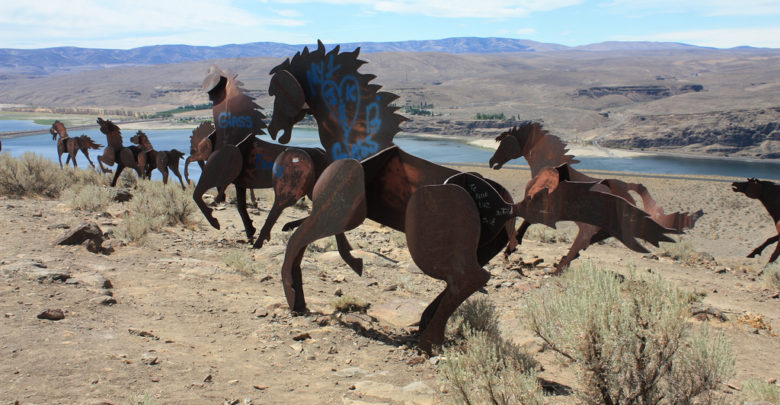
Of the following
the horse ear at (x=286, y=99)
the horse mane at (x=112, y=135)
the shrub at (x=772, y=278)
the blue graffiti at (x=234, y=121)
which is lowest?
the shrub at (x=772, y=278)

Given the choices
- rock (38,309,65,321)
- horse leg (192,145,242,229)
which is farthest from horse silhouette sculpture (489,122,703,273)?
rock (38,309,65,321)

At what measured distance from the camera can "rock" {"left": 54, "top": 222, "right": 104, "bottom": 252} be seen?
7152 millimetres

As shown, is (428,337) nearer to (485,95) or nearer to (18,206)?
(18,206)

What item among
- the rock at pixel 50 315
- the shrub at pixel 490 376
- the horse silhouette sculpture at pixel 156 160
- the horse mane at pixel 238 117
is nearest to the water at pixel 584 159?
the horse silhouette sculpture at pixel 156 160

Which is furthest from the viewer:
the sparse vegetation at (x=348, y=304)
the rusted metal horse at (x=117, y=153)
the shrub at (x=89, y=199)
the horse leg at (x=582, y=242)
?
the rusted metal horse at (x=117, y=153)

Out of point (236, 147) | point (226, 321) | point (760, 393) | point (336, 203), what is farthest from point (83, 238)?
point (760, 393)

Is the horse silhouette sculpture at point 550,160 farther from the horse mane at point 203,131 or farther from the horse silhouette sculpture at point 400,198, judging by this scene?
the horse mane at point 203,131

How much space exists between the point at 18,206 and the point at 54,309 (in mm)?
6162

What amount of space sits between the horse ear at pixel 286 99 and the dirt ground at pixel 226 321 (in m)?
2.08

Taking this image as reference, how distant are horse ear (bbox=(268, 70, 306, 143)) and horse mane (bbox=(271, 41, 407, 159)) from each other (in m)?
0.12

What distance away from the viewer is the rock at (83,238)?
715 cm

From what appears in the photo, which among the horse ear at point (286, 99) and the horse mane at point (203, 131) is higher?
the horse ear at point (286, 99)

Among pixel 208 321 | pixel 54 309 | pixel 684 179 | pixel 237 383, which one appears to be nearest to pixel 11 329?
pixel 54 309

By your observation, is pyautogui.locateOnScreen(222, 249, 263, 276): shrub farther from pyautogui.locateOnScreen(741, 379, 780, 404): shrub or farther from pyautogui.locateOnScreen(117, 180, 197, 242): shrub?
pyautogui.locateOnScreen(741, 379, 780, 404): shrub
